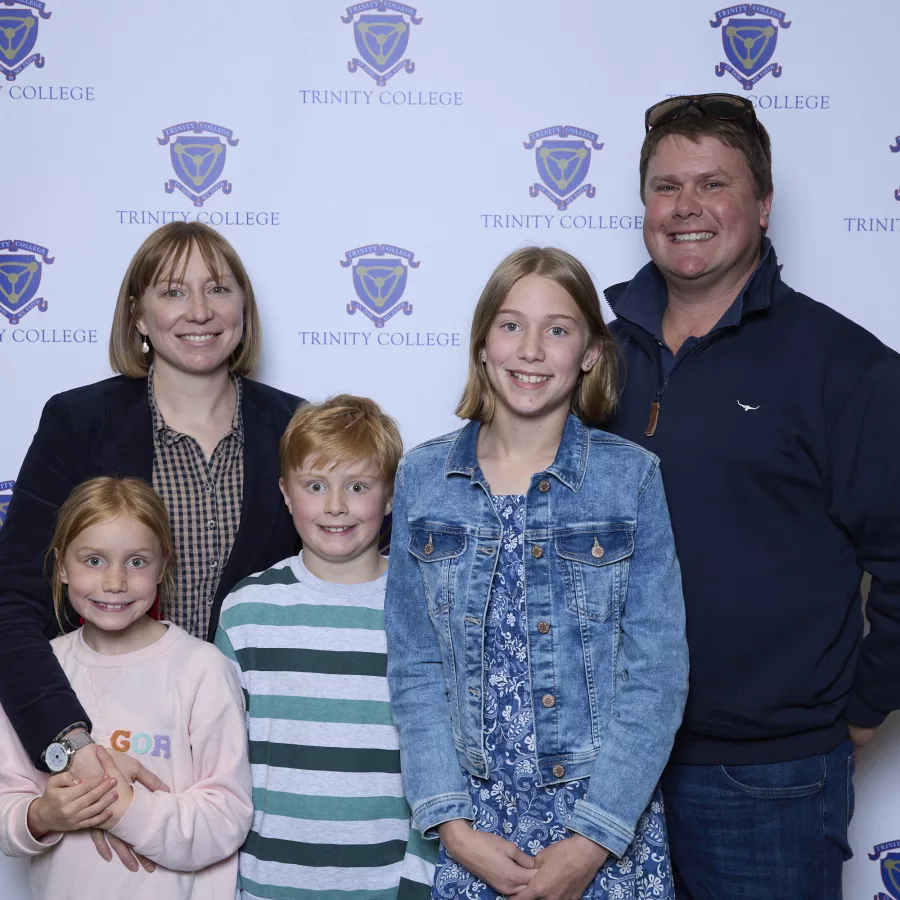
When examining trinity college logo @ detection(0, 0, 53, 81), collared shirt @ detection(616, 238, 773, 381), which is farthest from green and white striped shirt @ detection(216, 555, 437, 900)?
trinity college logo @ detection(0, 0, 53, 81)

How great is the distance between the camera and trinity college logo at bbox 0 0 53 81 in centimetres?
234

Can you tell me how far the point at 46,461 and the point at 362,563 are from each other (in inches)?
24.0

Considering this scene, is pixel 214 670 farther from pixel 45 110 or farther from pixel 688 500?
pixel 45 110

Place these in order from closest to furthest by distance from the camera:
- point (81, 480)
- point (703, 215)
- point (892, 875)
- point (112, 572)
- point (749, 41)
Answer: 1. point (112, 572)
2. point (703, 215)
3. point (81, 480)
4. point (749, 41)
5. point (892, 875)

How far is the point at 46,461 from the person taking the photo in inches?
73.3

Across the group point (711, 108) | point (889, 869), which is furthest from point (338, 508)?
point (889, 869)

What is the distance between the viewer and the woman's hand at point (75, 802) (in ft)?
5.10

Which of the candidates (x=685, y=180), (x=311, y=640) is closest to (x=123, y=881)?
(x=311, y=640)

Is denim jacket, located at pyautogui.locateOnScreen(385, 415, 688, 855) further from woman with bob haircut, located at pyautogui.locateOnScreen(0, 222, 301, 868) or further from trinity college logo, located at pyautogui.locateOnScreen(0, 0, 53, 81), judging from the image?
trinity college logo, located at pyautogui.locateOnScreen(0, 0, 53, 81)

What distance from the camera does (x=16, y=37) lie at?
92.4 inches

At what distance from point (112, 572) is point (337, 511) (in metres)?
0.38

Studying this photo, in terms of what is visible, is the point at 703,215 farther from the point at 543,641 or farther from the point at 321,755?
the point at 321,755

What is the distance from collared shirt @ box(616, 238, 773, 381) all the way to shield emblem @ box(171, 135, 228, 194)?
1.04 meters

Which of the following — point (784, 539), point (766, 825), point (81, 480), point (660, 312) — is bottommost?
point (766, 825)
